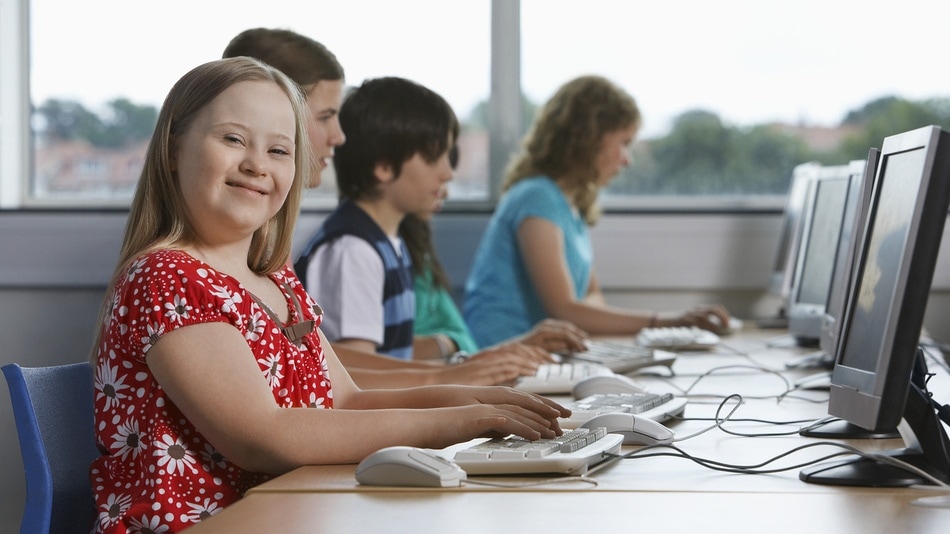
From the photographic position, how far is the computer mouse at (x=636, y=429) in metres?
1.18

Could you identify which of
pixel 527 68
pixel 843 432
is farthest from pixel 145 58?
pixel 843 432

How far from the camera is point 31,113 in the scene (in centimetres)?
333

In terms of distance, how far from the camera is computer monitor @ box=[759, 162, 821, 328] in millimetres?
2852

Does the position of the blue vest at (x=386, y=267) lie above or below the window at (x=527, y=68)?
below

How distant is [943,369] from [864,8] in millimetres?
1796

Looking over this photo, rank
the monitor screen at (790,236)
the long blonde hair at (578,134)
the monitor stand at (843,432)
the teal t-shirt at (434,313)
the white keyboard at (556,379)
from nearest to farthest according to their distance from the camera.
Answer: the monitor stand at (843,432)
the white keyboard at (556,379)
the teal t-shirt at (434,313)
the monitor screen at (790,236)
the long blonde hair at (578,134)

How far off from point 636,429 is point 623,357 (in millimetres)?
871

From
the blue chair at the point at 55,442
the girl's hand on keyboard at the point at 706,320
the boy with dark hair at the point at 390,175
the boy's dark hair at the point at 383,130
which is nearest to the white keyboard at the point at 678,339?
the girl's hand on keyboard at the point at 706,320

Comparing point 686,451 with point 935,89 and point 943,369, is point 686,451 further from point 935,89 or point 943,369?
point 935,89

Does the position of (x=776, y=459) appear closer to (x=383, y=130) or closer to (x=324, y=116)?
(x=324, y=116)

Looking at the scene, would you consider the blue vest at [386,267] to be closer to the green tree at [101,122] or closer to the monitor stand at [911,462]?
the monitor stand at [911,462]

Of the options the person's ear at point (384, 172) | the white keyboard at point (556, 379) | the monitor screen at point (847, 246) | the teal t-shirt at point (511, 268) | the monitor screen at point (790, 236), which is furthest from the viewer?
the teal t-shirt at point (511, 268)

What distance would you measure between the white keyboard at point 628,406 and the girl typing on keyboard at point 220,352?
2.4 inches

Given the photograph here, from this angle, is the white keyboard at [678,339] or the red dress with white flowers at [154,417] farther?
the white keyboard at [678,339]
